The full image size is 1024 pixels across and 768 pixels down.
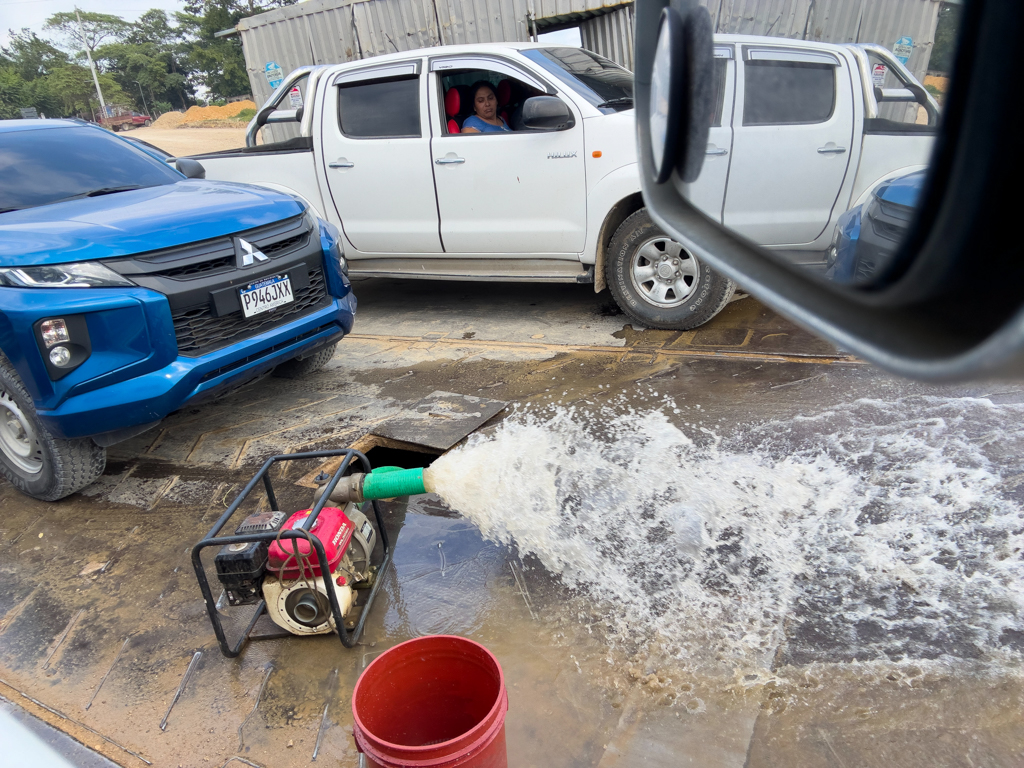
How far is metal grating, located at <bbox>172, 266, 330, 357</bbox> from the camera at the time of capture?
10.6 ft

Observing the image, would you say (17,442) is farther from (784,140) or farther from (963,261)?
(963,261)

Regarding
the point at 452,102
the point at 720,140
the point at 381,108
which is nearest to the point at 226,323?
the point at 381,108

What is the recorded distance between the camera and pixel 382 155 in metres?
5.23

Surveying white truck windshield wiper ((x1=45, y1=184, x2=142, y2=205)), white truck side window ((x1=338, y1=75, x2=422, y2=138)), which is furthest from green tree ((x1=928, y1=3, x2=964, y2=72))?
white truck side window ((x1=338, y1=75, x2=422, y2=138))

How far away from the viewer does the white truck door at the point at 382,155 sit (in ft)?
16.9

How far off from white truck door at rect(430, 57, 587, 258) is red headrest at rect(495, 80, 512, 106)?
0.51 feet

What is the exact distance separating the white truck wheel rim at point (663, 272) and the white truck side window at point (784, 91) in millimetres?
3826

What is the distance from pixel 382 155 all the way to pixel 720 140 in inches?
185

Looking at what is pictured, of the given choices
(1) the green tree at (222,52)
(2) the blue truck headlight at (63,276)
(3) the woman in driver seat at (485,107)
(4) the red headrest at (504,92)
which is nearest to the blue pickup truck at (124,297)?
(2) the blue truck headlight at (63,276)

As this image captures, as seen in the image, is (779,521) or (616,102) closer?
A: (779,521)

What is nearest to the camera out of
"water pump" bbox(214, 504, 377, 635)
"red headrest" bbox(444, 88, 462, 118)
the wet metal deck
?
the wet metal deck

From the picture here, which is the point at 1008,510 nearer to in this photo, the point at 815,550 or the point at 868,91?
the point at 815,550

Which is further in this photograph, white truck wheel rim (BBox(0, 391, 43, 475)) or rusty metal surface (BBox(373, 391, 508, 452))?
rusty metal surface (BBox(373, 391, 508, 452))

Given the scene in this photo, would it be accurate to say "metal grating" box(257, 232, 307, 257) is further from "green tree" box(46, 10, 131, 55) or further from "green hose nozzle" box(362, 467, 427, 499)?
"green tree" box(46, 10, 131, 55)
